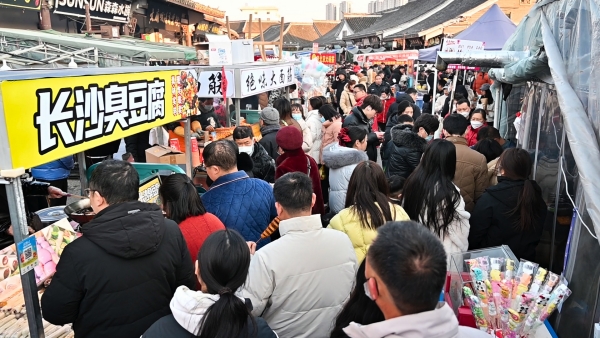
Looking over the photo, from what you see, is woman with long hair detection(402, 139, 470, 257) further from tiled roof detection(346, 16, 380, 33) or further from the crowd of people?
tiled roof detection(346, 16, 380, 33)

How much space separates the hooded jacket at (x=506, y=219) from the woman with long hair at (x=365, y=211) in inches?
36.1

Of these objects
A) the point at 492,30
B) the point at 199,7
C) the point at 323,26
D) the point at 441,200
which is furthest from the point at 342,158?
the point at 323,26

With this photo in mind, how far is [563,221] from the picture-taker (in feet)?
11.2

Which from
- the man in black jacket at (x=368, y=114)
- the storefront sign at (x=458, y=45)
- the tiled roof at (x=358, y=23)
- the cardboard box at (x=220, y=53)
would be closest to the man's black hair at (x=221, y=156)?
the cardboard box at (x=220, y=53)

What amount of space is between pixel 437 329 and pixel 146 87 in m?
2.51

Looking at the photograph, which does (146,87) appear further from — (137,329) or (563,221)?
(563,221)

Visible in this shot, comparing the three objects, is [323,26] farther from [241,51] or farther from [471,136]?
[471,136]

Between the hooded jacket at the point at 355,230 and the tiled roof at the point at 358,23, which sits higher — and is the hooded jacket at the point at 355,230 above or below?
below

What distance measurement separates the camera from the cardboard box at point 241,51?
6395 millimetres

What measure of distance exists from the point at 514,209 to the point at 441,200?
611 millimetres

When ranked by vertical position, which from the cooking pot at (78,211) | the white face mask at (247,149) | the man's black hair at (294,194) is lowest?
the cooking pot at (78,211)

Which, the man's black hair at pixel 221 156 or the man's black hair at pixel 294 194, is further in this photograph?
the man's black hair at pixel 221 156

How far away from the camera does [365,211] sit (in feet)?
9.50

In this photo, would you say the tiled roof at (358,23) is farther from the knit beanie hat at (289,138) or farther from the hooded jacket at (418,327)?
the hooded jacket at (418,327)
